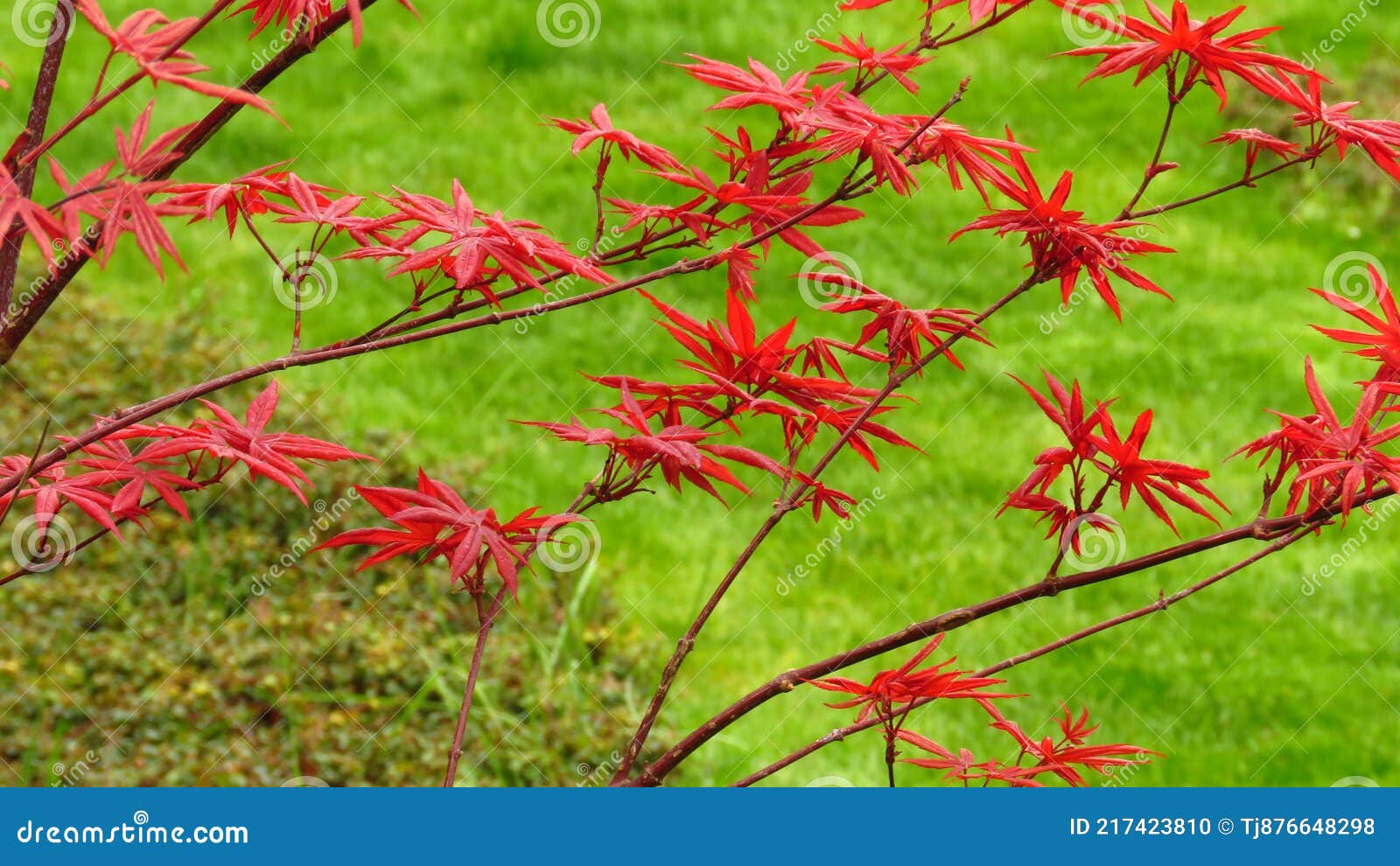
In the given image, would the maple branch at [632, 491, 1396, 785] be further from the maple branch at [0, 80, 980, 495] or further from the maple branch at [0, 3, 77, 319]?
the maple branch at [0, 3, 77, 319]

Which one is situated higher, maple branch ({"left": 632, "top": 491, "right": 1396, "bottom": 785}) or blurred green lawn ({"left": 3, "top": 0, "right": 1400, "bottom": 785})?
blurred green lawn ({"left": 3, "top": 0, "right": 1400, "bottom": 785})

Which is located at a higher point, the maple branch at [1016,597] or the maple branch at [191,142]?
the maple branch at [191,142]

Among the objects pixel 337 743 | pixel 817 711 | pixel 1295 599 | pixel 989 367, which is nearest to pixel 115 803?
pixel 337 743

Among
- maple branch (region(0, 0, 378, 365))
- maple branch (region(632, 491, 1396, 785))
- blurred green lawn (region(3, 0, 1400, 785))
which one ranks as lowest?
maple branch (region(632, 491, 1396, 785))

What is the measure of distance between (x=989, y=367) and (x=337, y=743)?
279 centimetres

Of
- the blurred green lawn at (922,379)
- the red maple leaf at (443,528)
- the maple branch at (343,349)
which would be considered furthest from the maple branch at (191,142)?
the blurred green lawn at (922,379)

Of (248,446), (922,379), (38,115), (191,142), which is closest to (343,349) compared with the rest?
(248,446)

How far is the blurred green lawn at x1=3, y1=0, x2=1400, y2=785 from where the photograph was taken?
3938 millimetres

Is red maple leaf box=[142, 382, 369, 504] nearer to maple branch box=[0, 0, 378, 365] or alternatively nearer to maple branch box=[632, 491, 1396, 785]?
maple branch box=[0, 0, 378, 365]

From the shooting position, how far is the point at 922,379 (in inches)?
190

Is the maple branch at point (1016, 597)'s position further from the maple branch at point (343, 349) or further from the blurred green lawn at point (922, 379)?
the blurred green lawn at point (922, 379)

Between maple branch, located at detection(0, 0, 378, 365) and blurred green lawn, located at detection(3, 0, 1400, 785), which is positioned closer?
maple branch, located at detection(0, 0, 378, 365)

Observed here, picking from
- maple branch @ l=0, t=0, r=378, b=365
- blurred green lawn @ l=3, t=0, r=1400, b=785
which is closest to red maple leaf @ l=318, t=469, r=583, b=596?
maple branch @ l=0, t=0, r=378, b=365

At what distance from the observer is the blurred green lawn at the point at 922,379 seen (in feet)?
12.9
